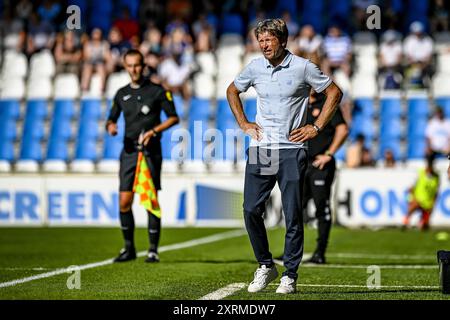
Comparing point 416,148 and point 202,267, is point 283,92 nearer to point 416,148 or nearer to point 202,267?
point 202,267

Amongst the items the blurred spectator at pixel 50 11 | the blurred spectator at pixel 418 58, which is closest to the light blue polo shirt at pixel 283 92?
the blurred spectator at pixel 418 58

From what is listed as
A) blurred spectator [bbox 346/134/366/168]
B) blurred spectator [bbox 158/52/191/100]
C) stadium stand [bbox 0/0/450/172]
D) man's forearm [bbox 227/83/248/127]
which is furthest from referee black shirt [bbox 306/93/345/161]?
blurred spectator [bbox 158/52/191/100]

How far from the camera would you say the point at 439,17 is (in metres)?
25.8

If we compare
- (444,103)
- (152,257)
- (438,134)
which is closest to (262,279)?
(152,257)

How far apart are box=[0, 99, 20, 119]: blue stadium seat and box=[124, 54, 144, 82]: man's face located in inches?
545

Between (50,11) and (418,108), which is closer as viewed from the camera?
(418,108)

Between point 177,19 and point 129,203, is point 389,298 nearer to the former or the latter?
point 129,203

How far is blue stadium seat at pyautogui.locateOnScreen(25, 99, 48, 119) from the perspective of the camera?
25.5m

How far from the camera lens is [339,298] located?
853 centimetres

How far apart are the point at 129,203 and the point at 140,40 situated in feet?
47.1

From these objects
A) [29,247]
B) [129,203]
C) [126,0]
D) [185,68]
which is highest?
[126,0]

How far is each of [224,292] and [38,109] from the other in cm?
1740

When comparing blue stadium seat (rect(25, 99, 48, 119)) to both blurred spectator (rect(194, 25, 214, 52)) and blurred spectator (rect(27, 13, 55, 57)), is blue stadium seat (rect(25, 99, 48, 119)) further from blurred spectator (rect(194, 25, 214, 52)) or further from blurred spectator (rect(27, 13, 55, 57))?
blurred spectator (rect(194, 25, 214, 52))
